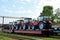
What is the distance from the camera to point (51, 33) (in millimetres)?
26141

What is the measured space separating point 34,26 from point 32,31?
67 cm

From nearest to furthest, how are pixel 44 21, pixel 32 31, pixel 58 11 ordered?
pixel 44 21
pixel 32 31
pixel 58 11

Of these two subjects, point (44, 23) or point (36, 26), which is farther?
point (36, 26)

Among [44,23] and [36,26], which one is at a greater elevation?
[44,23]

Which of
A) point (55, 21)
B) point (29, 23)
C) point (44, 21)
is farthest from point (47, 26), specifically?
point (55, 21)

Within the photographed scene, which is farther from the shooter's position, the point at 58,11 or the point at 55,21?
the point at 58,11

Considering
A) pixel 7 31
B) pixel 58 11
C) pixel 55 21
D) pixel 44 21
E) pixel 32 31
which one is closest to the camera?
pixel 44 21

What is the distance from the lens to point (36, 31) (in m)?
25.3

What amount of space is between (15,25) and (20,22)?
66.1 inches

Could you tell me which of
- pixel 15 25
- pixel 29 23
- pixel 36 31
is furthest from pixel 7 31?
pixel 36 31

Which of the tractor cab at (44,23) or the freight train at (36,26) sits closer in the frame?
the tractor cab at (44,23)

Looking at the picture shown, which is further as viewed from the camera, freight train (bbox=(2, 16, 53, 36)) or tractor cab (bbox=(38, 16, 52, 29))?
freight train (bbox=(2, 16, 53, 36))

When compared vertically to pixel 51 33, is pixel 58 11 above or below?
above

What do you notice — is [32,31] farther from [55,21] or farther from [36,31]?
[55,21]
